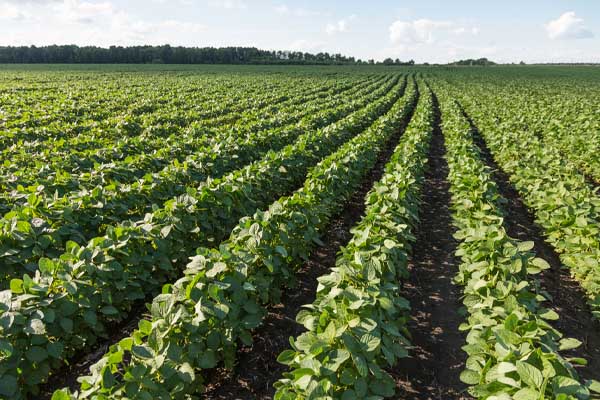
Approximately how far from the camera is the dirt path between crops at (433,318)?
12.5ft

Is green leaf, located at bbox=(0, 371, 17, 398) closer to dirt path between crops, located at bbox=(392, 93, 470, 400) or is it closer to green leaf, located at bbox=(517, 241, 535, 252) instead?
dirt path between crops, located at bbox=(392, 93, 470, 400)

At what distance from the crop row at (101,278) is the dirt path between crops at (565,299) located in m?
4.68

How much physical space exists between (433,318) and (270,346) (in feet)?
6.74

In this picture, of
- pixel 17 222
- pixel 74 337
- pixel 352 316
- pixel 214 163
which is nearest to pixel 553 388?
pixel 352 316

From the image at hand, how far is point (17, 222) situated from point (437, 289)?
5312mm

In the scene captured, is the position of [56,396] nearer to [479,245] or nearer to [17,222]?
[17,222]

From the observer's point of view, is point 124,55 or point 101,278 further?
point 124,55

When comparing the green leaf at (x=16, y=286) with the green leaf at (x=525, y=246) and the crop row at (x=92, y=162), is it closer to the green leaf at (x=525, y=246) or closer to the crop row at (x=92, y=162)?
the crop row at (x=92, y=162)

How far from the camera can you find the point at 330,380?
2.68m

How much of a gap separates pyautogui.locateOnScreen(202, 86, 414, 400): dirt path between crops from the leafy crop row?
257 millimetres

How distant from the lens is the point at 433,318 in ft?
15.8

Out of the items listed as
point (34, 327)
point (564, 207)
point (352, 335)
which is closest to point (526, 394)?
point (352, 335)

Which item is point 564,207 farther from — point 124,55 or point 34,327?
Answer: point 124,55

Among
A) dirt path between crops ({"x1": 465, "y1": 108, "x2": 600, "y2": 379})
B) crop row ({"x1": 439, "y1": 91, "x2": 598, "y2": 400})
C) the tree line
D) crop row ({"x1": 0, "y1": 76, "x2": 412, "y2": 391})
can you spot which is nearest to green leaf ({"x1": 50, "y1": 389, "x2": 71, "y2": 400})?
crop row ({"x1": 0, "y1": 76, "x2": 412, "y2": 391})
